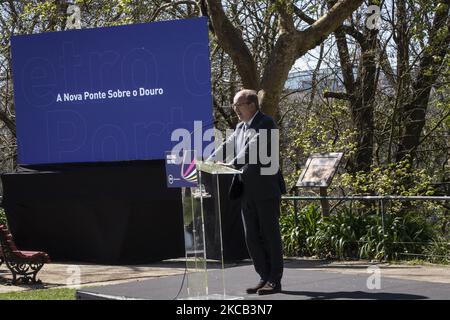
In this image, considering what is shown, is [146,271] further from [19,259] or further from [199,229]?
[199,229]

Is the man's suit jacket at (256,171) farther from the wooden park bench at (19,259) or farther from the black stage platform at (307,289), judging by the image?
the wooden park bench at (19,259)

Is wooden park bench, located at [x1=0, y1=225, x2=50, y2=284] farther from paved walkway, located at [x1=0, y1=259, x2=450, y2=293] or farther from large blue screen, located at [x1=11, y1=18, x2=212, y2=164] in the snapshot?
large blue screen, located at [x1=11, y1=18, x2=212, y2=164]

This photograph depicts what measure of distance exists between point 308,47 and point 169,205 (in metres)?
3.99

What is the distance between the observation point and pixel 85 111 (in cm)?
1212

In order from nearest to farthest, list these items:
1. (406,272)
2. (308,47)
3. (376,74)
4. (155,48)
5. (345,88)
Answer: (406,272) → (155,48) → (308,47) → (376,74) → (345,88)

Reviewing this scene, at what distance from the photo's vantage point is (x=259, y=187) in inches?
283

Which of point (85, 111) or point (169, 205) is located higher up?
point (85, 111)

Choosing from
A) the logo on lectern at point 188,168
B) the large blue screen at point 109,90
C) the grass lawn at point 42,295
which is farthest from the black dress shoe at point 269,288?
the large blue screen at point 109,90

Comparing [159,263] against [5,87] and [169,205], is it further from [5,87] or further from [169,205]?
[5,87]

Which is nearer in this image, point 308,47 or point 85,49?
point 85,49

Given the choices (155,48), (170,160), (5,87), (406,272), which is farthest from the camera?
(5,87)

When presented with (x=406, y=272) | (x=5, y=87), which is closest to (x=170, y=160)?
(x=406, y=272)

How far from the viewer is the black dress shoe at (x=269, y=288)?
7113mm

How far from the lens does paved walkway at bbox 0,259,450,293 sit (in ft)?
31.7
